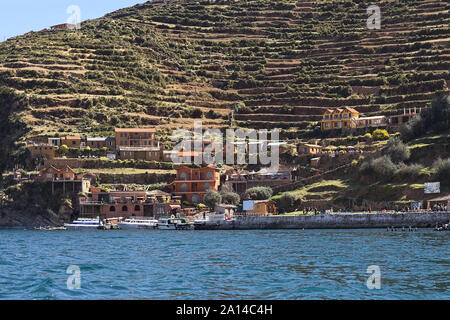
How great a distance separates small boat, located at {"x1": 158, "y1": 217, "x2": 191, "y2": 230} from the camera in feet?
317

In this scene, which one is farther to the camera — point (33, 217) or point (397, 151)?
point (33, 217)

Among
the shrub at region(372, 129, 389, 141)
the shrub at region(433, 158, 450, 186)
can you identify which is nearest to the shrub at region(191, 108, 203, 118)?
the shrub at region(372, 129, 389, 141)

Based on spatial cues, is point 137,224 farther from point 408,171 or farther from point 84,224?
point 408,171

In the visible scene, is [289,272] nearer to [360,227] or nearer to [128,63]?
[360,227]

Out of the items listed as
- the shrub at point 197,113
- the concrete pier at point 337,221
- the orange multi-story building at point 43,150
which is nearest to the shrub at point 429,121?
the concrete pier at point 337,221

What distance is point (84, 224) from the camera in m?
102

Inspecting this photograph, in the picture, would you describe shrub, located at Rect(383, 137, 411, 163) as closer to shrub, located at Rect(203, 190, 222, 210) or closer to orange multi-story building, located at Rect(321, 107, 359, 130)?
orange multi-story building, located at Rect(321, 107, 359, 130)

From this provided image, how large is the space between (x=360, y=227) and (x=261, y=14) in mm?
99823

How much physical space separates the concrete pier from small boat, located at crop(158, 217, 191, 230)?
2.68 metres

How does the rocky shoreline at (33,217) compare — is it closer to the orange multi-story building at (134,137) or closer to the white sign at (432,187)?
the orange multi-story building at (134,137)

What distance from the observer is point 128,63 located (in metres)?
148

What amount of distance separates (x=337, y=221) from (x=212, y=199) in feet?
68.5

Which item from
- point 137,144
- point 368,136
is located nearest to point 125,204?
point 137,144
